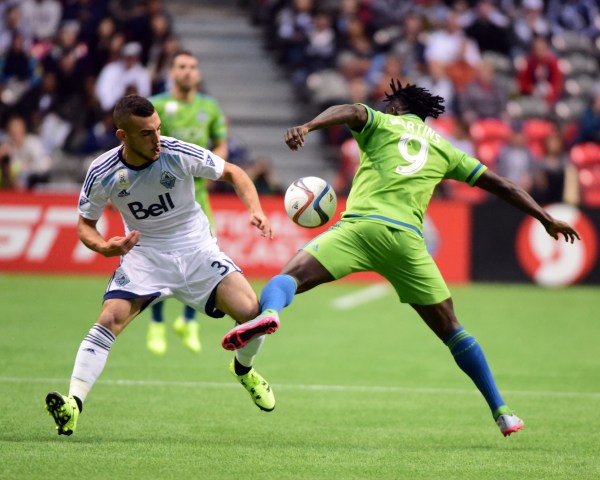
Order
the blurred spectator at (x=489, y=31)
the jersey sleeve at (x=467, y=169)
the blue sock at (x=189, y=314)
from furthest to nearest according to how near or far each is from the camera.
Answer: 1. the blurred spectator at (x=489, y=31)
2. the blue sock at (x=189, y=314)
3. the jersey sleeve at (x=467, y=169)

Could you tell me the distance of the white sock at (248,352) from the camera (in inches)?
300

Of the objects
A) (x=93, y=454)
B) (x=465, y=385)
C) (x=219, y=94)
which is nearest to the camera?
(x=93, y=454)

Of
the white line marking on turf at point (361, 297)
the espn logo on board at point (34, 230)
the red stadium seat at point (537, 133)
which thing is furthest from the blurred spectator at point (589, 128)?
the espn logo on board at point (34, 230)

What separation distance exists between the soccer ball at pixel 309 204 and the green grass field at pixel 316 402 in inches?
54.3

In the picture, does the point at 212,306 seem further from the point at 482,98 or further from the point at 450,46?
the point at 450,46

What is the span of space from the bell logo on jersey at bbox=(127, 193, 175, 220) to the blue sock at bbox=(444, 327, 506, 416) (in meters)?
2.01

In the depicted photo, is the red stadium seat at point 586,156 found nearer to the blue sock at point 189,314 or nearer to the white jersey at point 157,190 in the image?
the blue sock at point 189,314

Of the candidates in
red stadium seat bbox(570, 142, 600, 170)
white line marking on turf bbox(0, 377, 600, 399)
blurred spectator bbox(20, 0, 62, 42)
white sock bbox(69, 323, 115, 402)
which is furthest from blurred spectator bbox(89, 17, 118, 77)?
white sock bbox(69, 323, 115, 402)

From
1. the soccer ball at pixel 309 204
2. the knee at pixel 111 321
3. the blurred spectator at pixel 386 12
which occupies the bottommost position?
the blurred spectator at pixel 386 12

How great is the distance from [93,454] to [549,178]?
45.1ft

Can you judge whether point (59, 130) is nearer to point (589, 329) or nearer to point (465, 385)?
point (589, 329)

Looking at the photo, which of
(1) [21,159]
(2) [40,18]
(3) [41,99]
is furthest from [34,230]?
(2) [40,18]

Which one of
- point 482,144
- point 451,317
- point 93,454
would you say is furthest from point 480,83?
point 93,454

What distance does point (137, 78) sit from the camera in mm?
19562
